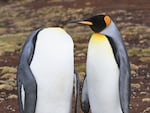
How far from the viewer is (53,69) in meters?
4.66

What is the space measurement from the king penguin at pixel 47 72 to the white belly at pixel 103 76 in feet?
0.62

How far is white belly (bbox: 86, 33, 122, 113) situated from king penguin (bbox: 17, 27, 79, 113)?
0.19 metres

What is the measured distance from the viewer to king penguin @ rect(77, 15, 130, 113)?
4746 mm

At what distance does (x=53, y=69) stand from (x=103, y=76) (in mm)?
478

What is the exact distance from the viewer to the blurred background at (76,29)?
739cm

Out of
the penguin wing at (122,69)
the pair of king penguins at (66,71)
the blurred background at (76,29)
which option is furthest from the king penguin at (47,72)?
the blurred background at (76,29)

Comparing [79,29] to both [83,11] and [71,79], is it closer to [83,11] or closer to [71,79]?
[83,11]

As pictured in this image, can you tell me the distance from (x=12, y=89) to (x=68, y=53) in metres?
3.05

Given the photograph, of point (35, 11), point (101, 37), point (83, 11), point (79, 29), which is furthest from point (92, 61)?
point (35, 11)

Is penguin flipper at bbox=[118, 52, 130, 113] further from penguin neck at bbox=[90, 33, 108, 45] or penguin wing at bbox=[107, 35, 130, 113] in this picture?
penguin neck at bbox=[90, 33, 108, 45]

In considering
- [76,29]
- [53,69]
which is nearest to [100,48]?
[53,69]

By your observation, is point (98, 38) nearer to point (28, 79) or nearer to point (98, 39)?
point (98, 39)

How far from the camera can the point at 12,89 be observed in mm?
7535

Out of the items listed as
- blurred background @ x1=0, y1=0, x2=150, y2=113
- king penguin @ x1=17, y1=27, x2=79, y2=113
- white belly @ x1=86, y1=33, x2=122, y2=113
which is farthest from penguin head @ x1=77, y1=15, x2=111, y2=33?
blurred background @ x1=0, y1=0, x2=150, y2=113
